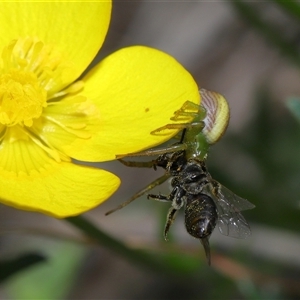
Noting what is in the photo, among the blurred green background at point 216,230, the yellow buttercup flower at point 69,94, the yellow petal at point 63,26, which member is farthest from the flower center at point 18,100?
the blurred green background at point 216,230

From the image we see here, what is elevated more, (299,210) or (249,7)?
(249,7)

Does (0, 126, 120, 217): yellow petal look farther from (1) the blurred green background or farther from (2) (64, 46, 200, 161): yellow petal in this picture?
(1) the blurred green background

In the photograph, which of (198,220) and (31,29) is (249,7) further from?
(198,220)

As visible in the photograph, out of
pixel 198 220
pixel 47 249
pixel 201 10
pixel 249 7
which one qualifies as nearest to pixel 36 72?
pixel 198 220

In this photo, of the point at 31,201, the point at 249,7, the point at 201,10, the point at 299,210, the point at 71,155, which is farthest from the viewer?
the point at 201,10

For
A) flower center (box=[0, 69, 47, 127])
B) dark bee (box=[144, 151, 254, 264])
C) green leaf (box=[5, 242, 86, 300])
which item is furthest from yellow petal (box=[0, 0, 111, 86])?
green leaf (box=[5, 242, 86, 300])

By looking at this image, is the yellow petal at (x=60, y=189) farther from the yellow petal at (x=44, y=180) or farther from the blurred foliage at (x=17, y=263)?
the blurred foliage at (x=17, y=263)
